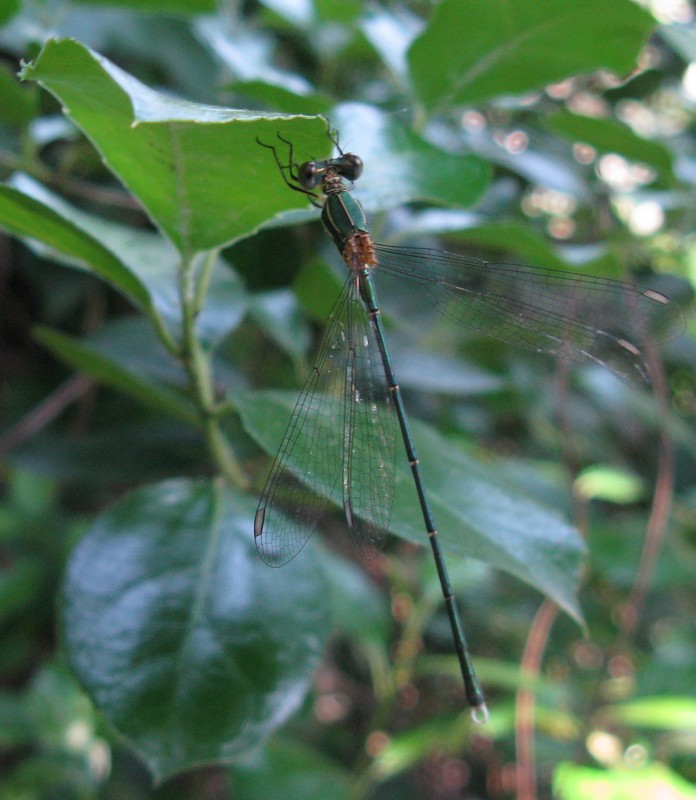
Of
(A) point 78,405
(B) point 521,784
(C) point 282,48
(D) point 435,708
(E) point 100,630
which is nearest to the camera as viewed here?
(E) point 100,630

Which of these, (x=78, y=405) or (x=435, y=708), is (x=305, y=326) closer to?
(x=78, y=405)

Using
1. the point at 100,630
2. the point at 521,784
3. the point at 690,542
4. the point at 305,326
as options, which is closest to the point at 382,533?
the point at 100,630

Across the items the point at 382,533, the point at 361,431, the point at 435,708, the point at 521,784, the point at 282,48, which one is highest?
the point at 282,48

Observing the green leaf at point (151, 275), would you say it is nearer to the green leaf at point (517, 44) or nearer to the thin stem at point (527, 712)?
the green leaf at point (517, 44)

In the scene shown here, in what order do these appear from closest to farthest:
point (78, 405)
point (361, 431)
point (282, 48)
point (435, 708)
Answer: point (361, 431)
point (78, 405)
point (282, 48)
point (435, 708)

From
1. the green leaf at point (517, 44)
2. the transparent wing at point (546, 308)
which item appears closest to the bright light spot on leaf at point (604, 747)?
the transparent wing at point (546, 308)

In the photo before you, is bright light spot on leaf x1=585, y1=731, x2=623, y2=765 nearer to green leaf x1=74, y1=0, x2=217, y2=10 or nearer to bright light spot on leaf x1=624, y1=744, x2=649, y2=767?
bright light spot on leaf x1=624, y1=744, x2=649, y2=767
